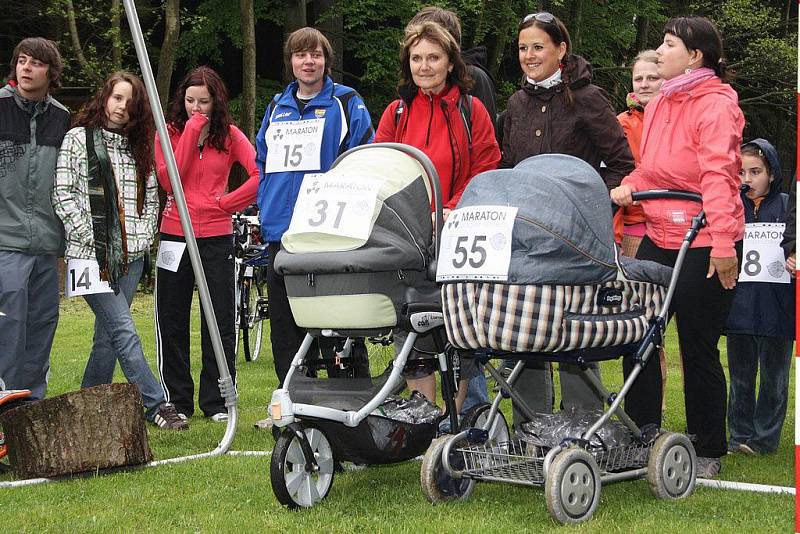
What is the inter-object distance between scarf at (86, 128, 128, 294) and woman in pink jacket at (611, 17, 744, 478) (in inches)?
115

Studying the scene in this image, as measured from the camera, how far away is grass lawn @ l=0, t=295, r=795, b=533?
4.39 m

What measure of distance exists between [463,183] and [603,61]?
757 inches

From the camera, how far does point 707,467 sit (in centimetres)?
534

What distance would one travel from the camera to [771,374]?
6.12 m

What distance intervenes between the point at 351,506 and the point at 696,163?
83.4 inches

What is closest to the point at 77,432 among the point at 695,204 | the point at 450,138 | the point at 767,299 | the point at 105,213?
the point at 105,213

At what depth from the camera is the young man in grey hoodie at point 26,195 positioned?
628 cm

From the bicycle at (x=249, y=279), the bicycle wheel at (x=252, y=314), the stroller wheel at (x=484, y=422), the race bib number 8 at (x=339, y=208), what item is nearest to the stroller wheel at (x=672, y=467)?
the stroller wheel at (x=484, y=422)

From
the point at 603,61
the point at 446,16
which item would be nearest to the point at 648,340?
the point at 446,16

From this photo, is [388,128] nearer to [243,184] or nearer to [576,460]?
[243,184]

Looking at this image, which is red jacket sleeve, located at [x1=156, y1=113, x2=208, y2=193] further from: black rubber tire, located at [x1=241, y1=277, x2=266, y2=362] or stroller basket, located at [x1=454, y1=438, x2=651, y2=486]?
black rubber tire, located at [x1=241, y1=277, x2=266, y2=362]

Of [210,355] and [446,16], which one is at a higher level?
[446,16]

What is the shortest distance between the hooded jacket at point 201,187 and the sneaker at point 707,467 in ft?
10.5

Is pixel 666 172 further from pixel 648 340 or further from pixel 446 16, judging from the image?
pixel 446 16
